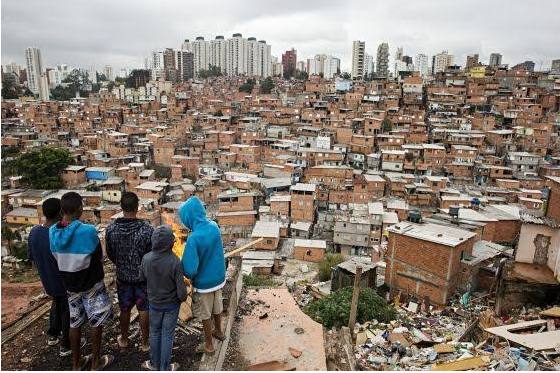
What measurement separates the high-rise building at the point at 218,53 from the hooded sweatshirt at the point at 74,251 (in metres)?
80.6

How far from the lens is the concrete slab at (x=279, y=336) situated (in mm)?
4164

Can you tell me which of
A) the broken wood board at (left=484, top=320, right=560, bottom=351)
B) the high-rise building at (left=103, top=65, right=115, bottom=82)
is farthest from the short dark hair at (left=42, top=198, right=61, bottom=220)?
the high-rise building at (left=103, top=65, right=115, bottom=82)

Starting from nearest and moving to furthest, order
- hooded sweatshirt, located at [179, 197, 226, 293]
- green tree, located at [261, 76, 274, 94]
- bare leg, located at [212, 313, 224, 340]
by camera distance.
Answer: hooded sweatshirt, located at [179, 197, 226, 293], bare leg, located at [212, 313, 224, 340], green tree, located at [261, 76, 274, 94]

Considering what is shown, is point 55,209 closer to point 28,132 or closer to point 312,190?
point 312,190

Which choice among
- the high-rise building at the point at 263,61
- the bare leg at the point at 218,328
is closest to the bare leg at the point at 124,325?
the bare leg at the point at 218,328

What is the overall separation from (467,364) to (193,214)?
4419 millimetres

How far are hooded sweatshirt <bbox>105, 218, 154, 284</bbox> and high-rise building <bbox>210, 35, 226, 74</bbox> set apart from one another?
8042 cm

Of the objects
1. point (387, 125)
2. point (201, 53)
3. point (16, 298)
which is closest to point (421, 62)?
point (201, 53)

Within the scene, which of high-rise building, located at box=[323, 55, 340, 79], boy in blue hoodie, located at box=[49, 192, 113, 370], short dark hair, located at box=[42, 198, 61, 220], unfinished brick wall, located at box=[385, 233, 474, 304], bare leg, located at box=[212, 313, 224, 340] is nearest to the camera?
boy in blue hoodie, located at box=[49, 192, 113, 370]

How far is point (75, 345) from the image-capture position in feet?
10.7

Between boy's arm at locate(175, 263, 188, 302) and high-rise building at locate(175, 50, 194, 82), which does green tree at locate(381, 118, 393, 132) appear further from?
high-rise building at locate(175, 50, 194, 82)

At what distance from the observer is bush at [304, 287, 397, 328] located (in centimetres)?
743

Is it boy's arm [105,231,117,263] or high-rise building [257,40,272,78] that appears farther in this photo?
high-rise building [257,40,272,78]

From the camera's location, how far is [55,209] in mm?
3348
